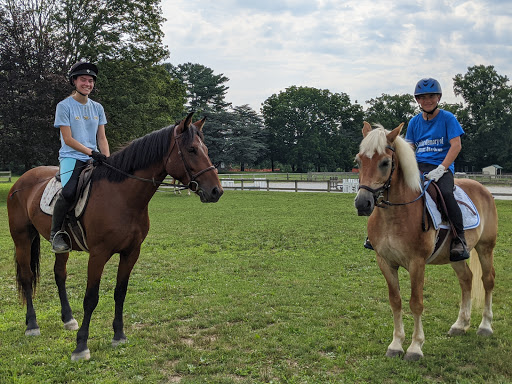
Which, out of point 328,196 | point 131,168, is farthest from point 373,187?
point 328,196

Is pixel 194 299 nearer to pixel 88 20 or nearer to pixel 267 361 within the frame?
pixel 267 361

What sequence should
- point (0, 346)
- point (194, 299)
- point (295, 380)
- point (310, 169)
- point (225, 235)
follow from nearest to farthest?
point (295, 380) < point (0, 346) < point (194, 299) < point (225, 235) < point (310, 169)

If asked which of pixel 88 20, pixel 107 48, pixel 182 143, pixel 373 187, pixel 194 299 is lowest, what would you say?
pixel 194 299

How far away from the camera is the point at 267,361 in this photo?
4566mm

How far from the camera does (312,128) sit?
81.5 meters

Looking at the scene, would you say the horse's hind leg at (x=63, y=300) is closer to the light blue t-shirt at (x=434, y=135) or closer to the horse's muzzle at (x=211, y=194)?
the horse's muzzle at (x=211, y=194)

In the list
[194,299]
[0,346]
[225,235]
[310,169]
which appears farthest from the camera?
[310,169]

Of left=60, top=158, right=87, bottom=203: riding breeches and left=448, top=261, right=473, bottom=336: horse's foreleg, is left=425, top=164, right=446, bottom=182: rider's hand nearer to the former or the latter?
left=448, top=261, right=473, bottom=336: horse's foreleg

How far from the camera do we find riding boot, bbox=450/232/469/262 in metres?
4.86

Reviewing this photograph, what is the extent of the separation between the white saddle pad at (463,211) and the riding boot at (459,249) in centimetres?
19

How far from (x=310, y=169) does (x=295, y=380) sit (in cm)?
7702

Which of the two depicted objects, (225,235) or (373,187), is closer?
(373,187)

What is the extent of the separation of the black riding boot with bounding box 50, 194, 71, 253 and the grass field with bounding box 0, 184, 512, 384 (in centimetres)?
124

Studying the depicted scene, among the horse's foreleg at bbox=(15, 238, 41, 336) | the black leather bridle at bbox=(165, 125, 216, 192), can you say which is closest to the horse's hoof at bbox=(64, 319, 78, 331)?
the horse's foreleg at bbox=(15, 238, 41, 336)
